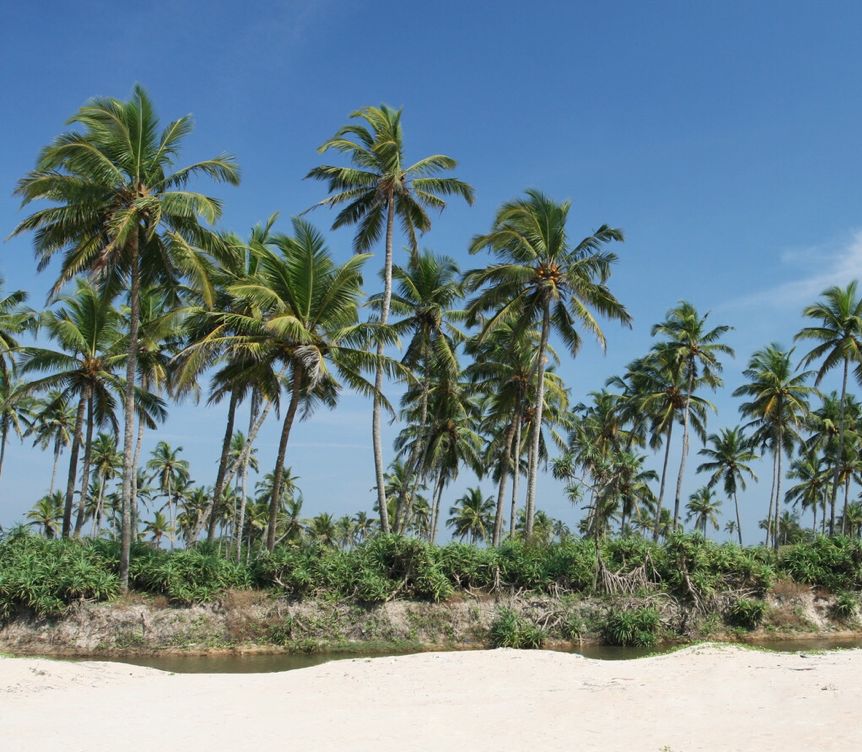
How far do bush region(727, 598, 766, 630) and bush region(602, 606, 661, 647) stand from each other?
2.88 m

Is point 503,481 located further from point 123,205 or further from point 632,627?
point 123,205

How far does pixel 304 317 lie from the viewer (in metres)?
22.0

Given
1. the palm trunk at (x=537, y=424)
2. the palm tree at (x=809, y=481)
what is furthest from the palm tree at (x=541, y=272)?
the palm tree at (x=809, y=481)

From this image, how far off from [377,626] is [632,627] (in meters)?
7.53

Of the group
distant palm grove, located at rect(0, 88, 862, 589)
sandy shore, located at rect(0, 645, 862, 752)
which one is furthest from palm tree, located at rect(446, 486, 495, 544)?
sandy shore, located at rect(0, 645, 862, 752)

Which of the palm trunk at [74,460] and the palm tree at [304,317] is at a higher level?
the palm tree at [304,317]

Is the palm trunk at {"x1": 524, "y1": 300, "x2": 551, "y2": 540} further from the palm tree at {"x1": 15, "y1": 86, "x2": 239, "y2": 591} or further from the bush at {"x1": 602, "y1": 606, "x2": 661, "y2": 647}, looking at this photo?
the palm tree at {"x1": 15, "y1": 86, "x2": 239, "y2": 591}

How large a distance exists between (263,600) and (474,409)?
61.6ft

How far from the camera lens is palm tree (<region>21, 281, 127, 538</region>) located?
24500 millimetres

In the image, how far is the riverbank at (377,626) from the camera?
20.1 meters

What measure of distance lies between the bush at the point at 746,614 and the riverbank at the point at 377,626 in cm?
5

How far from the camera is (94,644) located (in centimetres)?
1984

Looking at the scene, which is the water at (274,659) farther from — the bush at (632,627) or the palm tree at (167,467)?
the palm tree at (167,467)

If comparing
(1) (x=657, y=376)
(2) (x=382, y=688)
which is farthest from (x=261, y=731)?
(1) (x=657, y=376)
